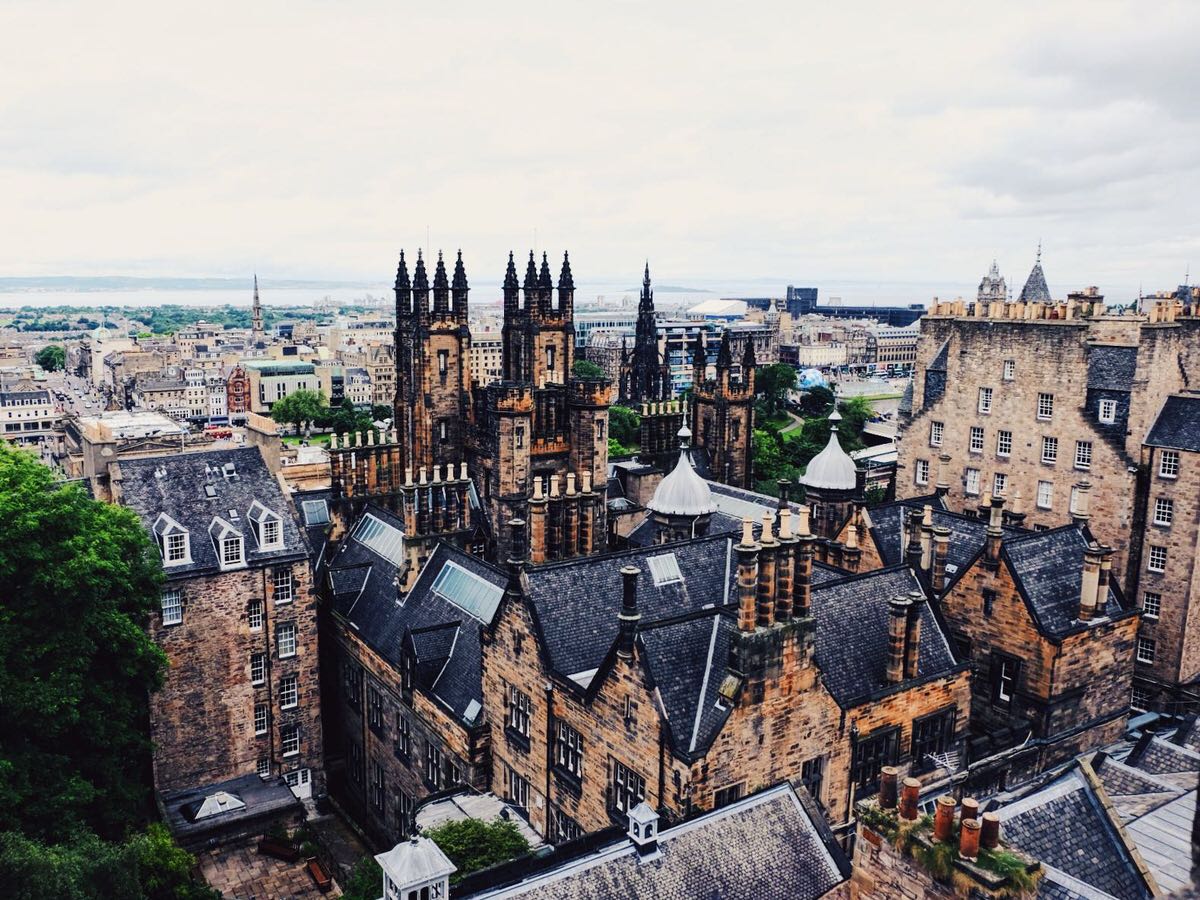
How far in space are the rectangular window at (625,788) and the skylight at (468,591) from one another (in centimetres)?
1075

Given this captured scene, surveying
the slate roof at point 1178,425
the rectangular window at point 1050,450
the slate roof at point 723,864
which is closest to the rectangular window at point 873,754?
the slate roof at point 723,864

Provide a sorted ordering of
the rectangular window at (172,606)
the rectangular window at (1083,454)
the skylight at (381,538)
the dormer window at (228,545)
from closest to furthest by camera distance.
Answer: the rectangular window at (172,606)
the dormer window at (228,545)
the skylight at (381,538)
the rectangular window at (1083,454)

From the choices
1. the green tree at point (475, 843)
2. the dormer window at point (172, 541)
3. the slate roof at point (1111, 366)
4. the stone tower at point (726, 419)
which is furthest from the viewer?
the stone tower at point (726, 419)

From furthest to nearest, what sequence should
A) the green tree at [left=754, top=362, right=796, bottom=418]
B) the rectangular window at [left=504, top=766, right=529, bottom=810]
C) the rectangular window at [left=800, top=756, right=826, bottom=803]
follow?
the green tree at [left=754, top=362, right=796, bottom=418]
the rectangular window at [left=504, top=766, right=529, bottom=810]
the rectangular window at [left=800, top=756, right=826, bottom=803]

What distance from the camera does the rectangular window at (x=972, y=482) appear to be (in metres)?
57.6

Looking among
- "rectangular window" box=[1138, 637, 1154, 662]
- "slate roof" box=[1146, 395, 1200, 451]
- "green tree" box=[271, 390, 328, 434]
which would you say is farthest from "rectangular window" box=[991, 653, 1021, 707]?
"green tree" box=[271, 390, 328, 434]

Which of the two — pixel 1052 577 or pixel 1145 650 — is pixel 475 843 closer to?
pixel 1052 577

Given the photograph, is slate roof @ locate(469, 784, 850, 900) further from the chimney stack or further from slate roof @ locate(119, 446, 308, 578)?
slate roof @ locate(119, 446, 308, 578)

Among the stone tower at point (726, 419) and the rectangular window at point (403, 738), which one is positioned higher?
the stone tower at point (726, 419)

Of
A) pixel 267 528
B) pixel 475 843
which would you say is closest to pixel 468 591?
pixel 267 528

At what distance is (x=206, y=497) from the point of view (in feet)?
147

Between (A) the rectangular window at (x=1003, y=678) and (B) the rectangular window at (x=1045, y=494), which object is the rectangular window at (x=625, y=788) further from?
(B) the rectangular window at (x=1045, y=494)

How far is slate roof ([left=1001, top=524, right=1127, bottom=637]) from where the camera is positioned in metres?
34.9

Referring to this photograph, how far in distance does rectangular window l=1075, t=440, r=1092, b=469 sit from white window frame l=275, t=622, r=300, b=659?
141 feet
